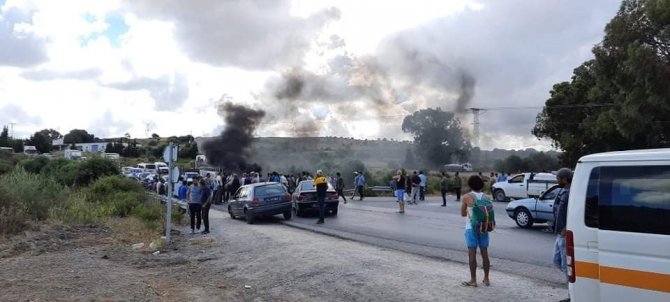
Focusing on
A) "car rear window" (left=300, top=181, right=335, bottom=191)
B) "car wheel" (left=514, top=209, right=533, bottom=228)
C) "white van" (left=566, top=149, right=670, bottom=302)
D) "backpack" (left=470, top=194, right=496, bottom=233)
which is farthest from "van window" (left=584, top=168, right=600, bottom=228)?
"car rear window" (left=300, top=181, right=335, bottom=191)

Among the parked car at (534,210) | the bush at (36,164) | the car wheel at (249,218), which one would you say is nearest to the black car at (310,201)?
the car wheel at (249,218)

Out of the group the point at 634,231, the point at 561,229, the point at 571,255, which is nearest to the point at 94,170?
the point at 561,229

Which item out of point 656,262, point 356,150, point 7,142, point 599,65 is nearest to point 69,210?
point 656,262

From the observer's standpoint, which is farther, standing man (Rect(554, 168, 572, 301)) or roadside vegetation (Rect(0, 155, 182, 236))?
roadside vegetation (Rect(0, 155, 182, 236))

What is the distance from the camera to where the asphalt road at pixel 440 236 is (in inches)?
429

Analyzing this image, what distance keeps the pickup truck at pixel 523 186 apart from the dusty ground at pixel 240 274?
15.6 m

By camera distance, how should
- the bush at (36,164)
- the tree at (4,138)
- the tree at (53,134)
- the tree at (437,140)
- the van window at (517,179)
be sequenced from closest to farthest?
the van window at (517,179) < the bush at (36,164) < the tree at (437,140) < the tree at (4,138) < the tree at (53,134)

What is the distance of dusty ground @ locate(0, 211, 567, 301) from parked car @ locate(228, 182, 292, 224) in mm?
4983

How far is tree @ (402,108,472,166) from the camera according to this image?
68562mm

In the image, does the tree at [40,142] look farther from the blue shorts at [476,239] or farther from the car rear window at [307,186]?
the blue shorts at [476,239]

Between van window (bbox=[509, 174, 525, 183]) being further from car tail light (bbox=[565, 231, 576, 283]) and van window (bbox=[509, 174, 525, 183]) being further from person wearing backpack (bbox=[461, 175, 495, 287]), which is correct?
car tail light (bbox=[565, 231, 576, 283])

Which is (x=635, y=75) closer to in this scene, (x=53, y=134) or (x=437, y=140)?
(x=437, y=140)

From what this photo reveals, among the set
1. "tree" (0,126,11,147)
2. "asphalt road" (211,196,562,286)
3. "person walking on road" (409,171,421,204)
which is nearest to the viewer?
"asphalt road" (211,196,562,286)

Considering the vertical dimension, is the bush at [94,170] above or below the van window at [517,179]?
above
